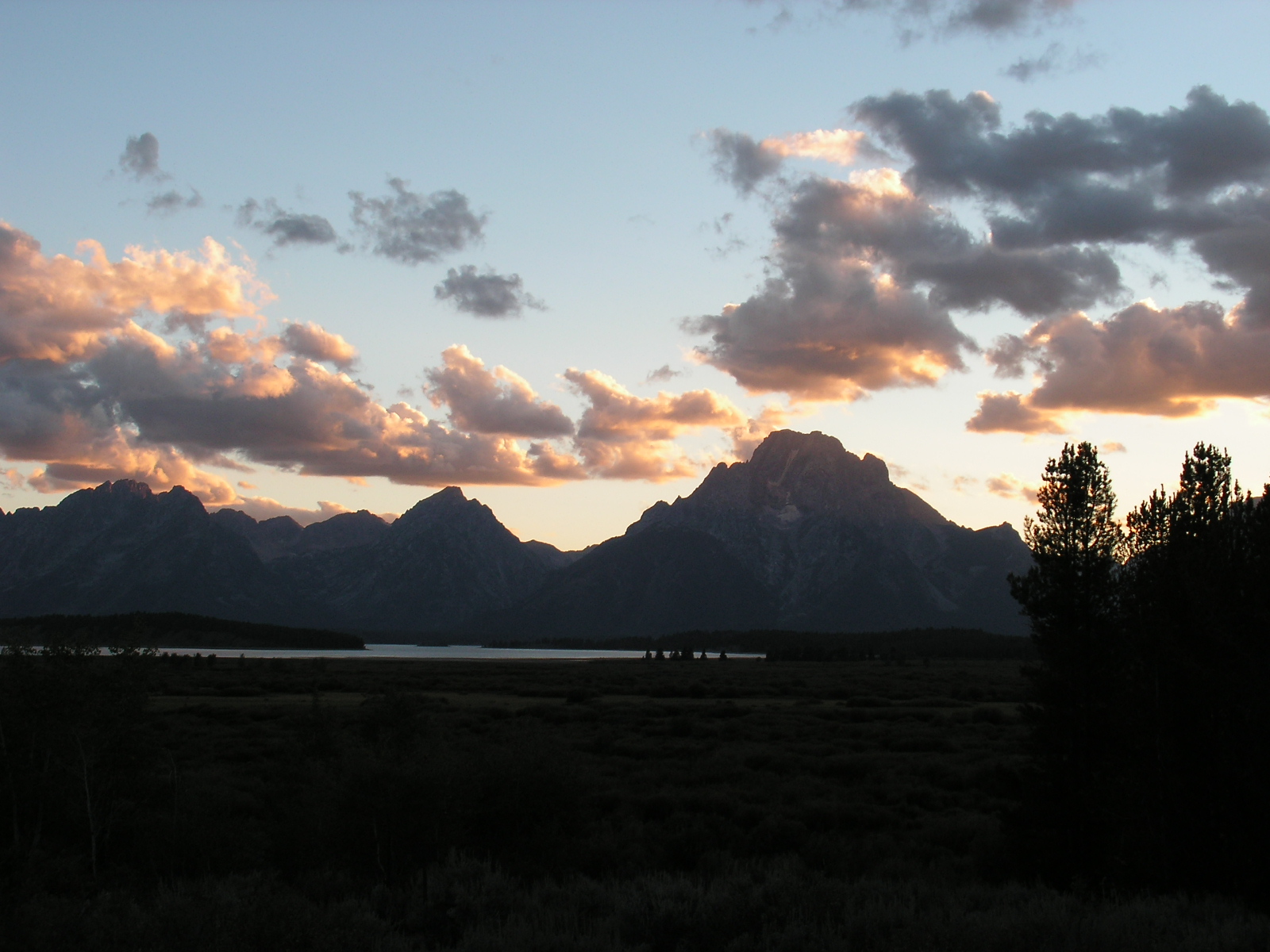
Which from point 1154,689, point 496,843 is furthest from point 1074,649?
point 496,843

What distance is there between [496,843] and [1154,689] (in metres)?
11.9

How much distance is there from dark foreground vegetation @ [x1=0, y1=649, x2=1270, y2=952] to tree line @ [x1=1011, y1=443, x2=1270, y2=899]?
994 millimetres

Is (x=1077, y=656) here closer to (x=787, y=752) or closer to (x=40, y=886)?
(x=787, y=752)

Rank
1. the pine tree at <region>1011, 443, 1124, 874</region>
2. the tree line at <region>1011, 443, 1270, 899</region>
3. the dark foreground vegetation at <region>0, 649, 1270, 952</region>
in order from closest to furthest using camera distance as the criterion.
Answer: the dark foreground vegetation at <region>0, 649, 1270, 952</region> → the tree line at <region>1011, 443, 1270, 899</region> → the pine tree at <region>1011, 443, 1124, 874</region>

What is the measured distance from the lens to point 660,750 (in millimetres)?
33531

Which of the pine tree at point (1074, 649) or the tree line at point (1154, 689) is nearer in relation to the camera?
the tree line at point (1154, 689)

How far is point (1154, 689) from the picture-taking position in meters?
14.8

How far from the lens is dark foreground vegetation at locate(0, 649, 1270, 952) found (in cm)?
1017

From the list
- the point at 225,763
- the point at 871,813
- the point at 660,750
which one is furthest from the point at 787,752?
the point at 225,763

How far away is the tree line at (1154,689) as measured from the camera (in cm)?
1316

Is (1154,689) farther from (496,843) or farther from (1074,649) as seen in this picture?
(496,843)

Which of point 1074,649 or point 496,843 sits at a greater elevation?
point 1074,649

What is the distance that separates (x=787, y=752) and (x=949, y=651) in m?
174

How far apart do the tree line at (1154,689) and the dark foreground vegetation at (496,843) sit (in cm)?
99
